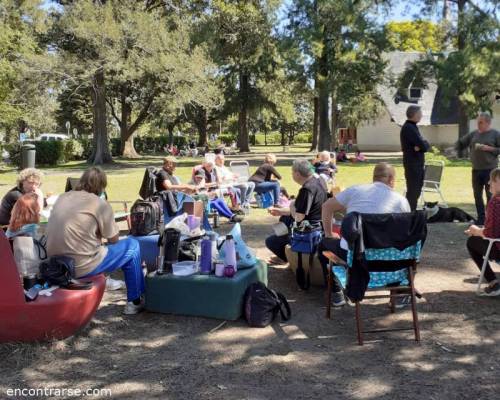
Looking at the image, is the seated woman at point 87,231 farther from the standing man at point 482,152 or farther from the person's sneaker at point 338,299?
the standing man at point 482,152

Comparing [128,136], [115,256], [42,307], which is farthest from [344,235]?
[128,136]

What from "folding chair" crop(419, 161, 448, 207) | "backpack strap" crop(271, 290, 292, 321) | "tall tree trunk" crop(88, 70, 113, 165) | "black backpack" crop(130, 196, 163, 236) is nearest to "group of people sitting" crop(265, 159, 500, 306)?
"backpack strap" crop(271, 290, 292, 321)

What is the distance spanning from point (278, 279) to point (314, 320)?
1.27 m

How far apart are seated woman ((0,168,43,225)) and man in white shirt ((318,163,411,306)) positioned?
326 centimetres

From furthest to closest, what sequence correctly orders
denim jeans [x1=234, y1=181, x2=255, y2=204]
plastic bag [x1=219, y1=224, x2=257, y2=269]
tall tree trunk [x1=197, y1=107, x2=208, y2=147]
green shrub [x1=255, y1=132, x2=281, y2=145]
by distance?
1. green shrub [x1=255, y1=132, x2=281, y2=145]
2. tall tree trunk [x1=197, y1=107, x2=208, y2=147]
3. denim jeans [x1=234, y1=181, x2=255, y2=204]
4. plastic bag [x1=219, y1=224, x2=257, y2=269]

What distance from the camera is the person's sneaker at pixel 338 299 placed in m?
4.97

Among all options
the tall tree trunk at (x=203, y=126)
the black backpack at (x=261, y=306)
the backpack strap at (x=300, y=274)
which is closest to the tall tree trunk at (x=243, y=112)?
the tall tree trunk at (x=203, y=126)

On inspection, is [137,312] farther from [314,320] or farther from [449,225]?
[449,225]

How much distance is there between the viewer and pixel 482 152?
8258 millimetres

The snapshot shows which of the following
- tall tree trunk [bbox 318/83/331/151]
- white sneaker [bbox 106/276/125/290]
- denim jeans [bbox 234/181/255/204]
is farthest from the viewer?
tall tree trunk [bbox 318/83/331/151]

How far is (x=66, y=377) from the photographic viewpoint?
142 inches

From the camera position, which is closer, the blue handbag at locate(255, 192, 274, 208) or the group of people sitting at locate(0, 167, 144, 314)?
the group of people sitting at locate(0, 167, 144, 314)

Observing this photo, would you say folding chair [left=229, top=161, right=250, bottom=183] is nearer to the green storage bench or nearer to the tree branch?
the green storage bench

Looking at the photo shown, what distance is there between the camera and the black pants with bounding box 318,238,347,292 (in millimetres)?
4573
